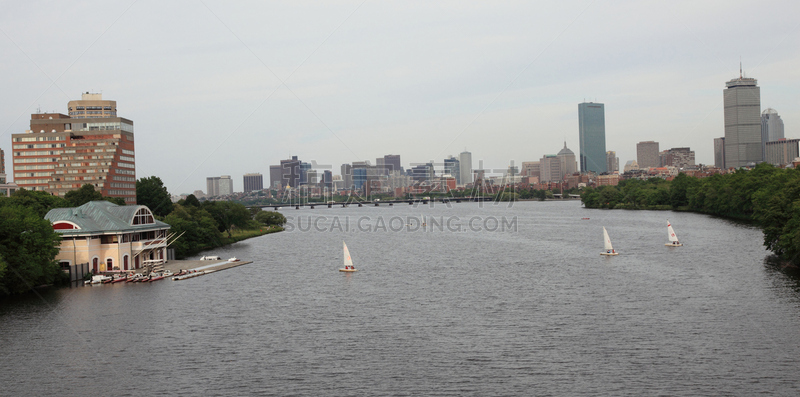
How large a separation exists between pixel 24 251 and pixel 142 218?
15.9 meters

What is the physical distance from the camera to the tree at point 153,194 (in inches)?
4611

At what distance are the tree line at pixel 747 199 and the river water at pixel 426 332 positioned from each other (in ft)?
11.4

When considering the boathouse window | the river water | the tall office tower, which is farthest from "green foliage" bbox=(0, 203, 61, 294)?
the tall office tower

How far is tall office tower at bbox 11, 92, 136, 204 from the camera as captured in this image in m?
139

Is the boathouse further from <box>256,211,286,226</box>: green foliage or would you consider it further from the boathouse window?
<box>256,211,286,226</box>: green foliage

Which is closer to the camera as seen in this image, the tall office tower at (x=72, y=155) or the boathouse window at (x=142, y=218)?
the boathouse window at (x=142, y=218)

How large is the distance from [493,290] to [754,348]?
20794 millimetres

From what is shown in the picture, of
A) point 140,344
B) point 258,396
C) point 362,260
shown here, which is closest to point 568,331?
point 258,396

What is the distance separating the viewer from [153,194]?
121 m

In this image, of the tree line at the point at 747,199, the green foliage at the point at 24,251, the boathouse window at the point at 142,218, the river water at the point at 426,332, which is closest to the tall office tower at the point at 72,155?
the boathouse window at the point at 142,218

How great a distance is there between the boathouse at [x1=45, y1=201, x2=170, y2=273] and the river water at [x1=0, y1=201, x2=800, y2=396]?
6170 mm

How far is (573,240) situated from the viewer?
3563 inches

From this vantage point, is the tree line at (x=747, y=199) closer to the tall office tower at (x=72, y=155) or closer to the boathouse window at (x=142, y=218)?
the boathouse window at (x=142, y=218)

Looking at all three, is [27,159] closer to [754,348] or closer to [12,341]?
[12,341]
